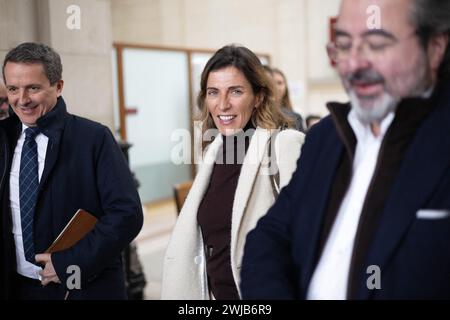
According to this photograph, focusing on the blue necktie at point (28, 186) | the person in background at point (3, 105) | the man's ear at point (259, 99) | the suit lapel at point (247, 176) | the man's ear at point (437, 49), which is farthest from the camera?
the person in background at point (3, 105)

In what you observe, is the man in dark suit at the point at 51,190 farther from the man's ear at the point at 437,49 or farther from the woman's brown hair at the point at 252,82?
the man's ear at the point at 437,49

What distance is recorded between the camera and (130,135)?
6324mm

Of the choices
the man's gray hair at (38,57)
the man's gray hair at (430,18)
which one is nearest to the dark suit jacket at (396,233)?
the man's gray hair at (430,18)

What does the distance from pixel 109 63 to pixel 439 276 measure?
73.8 inches

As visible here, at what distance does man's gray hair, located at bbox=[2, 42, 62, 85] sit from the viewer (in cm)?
176

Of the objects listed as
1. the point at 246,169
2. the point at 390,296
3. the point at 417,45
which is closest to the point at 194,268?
the point at 246,169

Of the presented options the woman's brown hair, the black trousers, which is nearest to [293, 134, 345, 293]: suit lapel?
the woman's brown hair

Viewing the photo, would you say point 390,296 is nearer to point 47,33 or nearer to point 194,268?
point 194,268

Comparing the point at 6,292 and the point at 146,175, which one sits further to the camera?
the point at 146,175

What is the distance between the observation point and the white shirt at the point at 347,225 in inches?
43.8

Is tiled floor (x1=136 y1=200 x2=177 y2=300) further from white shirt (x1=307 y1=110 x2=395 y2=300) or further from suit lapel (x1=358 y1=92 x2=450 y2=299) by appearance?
suit lapel (x1=358 y1=92 x2=450 y2=299)

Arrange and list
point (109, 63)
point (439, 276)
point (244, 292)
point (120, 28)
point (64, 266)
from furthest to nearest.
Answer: point (120, 28)
point (109, 63)
point (64, 266)
point (244, 292)
point (439, 276)

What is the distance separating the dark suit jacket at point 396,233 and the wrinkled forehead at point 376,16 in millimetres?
154

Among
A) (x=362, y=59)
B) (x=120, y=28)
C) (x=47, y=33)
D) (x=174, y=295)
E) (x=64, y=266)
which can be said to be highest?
(x=120, y=28)
